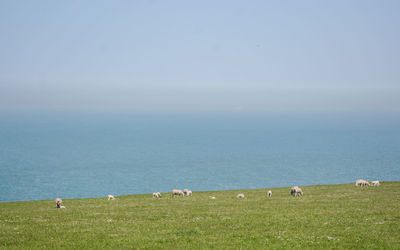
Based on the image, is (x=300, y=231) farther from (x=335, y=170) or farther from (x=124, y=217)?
(x=335, y=170)

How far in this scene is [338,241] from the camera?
17234mm

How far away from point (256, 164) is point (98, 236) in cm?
15330

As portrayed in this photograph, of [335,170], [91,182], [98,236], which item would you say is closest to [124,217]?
[98,236]

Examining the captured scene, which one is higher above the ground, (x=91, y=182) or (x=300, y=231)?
(x=300, y=231)

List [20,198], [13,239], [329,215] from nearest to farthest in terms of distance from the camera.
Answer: [13,239] < [329,215] < [20,198]

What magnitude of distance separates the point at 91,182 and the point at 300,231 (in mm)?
107709

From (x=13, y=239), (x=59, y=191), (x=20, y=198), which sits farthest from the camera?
(x=59, y=191)

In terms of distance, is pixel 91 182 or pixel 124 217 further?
pixel 91 182

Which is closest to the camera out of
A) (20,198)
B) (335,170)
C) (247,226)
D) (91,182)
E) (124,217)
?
(247,226)

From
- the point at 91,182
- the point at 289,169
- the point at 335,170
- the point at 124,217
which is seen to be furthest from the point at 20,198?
the point at 335,170

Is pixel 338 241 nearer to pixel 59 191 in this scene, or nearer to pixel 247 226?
pixel 247 226

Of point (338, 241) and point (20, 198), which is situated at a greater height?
point (338, 241)

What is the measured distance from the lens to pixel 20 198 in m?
87.5

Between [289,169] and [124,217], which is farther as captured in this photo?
[289,169]
